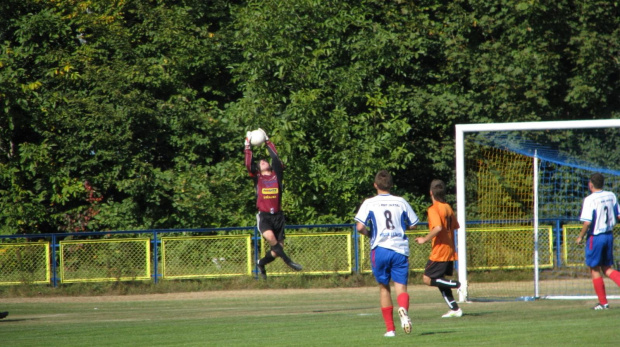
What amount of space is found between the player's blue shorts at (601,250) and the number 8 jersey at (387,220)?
4505 mm

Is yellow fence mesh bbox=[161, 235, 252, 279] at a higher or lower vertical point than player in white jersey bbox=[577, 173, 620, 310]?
lower

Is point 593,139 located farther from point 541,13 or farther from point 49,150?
point 49,150

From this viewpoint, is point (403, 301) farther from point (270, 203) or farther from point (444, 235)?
point (270, 203)

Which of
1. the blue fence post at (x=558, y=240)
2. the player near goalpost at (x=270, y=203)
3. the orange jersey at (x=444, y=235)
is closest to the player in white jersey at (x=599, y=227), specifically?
the orange jersey at (x=444, y=235)

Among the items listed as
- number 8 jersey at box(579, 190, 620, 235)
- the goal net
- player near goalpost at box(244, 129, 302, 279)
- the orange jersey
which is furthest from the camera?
the goal net

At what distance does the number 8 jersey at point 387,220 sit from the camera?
8.40 metres

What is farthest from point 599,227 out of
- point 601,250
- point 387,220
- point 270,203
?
point 270,203

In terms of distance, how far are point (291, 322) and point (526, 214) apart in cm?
876

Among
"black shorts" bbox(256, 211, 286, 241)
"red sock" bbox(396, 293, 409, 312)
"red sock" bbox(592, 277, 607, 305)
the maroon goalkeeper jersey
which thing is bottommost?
"red sock" bbox(592, 277, 607, 305)

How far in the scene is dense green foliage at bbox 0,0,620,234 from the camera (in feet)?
69.1

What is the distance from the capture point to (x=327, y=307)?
13.9m

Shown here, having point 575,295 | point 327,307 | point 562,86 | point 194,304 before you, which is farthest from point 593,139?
point 194,304

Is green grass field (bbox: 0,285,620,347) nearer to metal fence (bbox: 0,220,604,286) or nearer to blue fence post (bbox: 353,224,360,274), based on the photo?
metal fence (bbox: 0,220,604,286)

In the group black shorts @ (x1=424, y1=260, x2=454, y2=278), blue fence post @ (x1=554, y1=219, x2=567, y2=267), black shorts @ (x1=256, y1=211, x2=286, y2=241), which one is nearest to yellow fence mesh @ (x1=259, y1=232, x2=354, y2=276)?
blue fence post @ (x1=554, y1=219, x2=567, y2=267)
